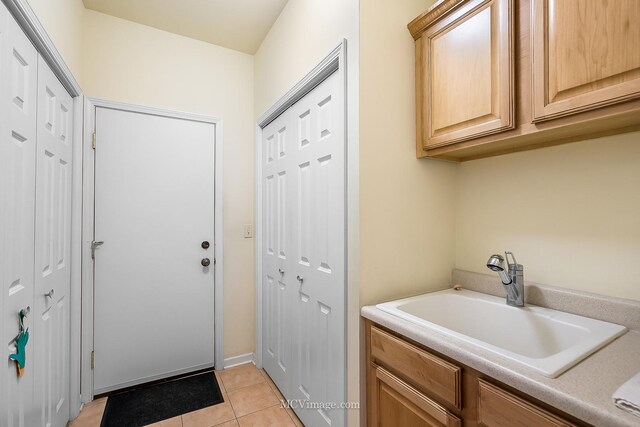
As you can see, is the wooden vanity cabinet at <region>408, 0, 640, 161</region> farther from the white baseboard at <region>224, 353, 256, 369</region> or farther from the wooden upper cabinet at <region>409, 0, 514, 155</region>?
the white baseboard at <region>224, 353, 256, 369</region>

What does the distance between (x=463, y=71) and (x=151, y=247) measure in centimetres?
219

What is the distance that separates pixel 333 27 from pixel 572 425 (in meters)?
1.64

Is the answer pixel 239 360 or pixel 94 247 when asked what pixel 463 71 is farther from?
pixel 239 360

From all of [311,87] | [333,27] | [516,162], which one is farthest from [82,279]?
[516,162]

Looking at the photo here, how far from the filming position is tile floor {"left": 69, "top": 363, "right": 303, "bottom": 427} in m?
1.76

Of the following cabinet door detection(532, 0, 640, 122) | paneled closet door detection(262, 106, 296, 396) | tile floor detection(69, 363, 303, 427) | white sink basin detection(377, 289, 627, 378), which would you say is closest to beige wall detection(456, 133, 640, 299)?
white sink basin detection(377, 289, 627, 378)

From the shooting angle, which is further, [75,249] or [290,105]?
[290,105]

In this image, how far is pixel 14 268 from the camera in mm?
1098

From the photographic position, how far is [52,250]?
149 centimetres

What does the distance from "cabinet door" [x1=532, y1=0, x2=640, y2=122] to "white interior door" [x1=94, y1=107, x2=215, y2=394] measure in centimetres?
211

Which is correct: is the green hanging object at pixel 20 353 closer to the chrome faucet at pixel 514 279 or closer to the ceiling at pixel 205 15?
the chrome faucet at pixel 514 279

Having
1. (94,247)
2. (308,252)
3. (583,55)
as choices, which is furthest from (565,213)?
(94,247)

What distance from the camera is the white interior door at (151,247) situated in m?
2.04

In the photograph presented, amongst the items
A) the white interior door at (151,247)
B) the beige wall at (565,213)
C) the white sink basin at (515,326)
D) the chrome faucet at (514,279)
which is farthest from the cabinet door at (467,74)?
the white interior door at (151,247)
